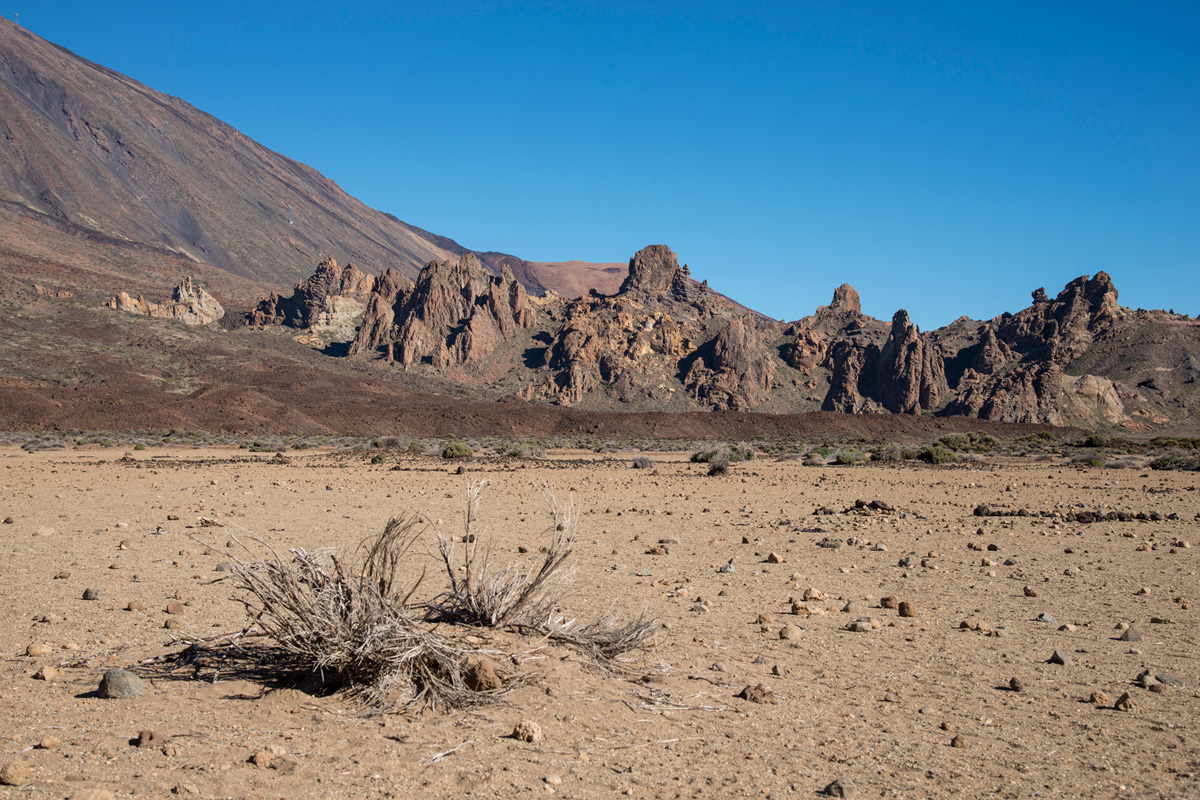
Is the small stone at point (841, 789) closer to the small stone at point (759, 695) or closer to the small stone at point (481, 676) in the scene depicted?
the small stone at point (759, 695)

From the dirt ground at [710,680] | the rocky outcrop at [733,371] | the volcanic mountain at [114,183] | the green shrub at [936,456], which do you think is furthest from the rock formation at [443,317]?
the dirt ground at [710,680]

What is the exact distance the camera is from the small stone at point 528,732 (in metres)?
3.80

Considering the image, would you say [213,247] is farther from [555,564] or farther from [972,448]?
[555,564]

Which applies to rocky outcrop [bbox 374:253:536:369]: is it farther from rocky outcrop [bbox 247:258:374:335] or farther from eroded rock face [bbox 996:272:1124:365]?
eroded rock face [bbox 996:272:1124:365]

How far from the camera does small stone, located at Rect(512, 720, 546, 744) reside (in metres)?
3.80

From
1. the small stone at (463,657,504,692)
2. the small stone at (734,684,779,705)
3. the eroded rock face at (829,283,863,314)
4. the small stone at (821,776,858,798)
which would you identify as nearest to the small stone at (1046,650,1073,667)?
the small stone at (734,684,779,705)

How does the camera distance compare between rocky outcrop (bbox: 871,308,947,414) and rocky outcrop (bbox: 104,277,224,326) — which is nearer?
rocky outcrop (bbox: 104,277,224,326)

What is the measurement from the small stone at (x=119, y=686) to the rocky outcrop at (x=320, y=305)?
340ft

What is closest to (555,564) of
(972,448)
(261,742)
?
(261,742)

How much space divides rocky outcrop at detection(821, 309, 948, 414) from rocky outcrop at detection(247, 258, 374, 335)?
66.1 m

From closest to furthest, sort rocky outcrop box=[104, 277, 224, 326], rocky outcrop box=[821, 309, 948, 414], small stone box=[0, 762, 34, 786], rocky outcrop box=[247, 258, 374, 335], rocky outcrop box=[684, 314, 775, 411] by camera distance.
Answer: small stone box=[0, 762, 34, 786] < rocky outcrop box=[104, 277, 224, 326] < rocky outcrop box=[821, 309, 948, 414] < rocky outcrop box=[684, 314, 775, 411] < rocky outcrop box=[247, 258, 374, 335]

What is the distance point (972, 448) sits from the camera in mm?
43094

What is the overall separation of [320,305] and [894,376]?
252 ft

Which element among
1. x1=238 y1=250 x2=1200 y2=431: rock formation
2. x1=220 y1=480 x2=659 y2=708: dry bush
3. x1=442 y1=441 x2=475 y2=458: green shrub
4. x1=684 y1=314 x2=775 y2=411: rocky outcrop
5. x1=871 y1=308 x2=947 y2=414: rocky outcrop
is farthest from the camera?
Result: x1=684 y1=314 x2=775 y2=411: rocky outcrop
